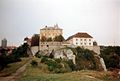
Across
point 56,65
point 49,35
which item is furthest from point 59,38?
point 56,65

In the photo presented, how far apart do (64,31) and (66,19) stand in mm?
273

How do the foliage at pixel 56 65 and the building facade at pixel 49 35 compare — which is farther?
the building facade at pixel 49 35

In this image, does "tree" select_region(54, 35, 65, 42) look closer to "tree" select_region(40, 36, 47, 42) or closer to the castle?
the castle

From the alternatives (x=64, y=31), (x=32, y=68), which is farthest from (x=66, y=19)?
(x=32, y=68)

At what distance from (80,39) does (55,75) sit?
0.95 m

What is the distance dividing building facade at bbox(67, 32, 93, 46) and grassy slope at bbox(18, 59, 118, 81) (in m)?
0.61

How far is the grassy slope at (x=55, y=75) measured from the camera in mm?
4785

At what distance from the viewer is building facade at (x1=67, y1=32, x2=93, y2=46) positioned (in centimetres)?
524

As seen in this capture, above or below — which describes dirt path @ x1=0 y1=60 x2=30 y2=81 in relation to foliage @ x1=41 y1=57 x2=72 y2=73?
below

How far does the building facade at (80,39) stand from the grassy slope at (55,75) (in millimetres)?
608

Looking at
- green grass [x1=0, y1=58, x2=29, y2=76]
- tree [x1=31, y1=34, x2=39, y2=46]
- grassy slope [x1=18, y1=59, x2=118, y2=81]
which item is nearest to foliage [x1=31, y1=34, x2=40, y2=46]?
tree [x1=31, y1=34, x2=39, y2=46]

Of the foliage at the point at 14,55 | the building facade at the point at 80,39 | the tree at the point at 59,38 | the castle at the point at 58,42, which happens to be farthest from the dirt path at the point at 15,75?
the building facade at the point at 80,39

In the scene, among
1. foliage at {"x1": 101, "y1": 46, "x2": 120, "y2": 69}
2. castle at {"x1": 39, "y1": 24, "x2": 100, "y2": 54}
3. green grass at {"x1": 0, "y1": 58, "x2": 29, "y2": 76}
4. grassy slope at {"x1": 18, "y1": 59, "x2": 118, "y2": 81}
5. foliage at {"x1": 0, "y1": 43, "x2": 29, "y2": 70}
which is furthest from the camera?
foliage at {"x1": 101, "y1": 46, "x2": 120, "y2": 69}

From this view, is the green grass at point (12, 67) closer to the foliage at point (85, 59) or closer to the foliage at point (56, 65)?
the foliage at point (56, 65)
